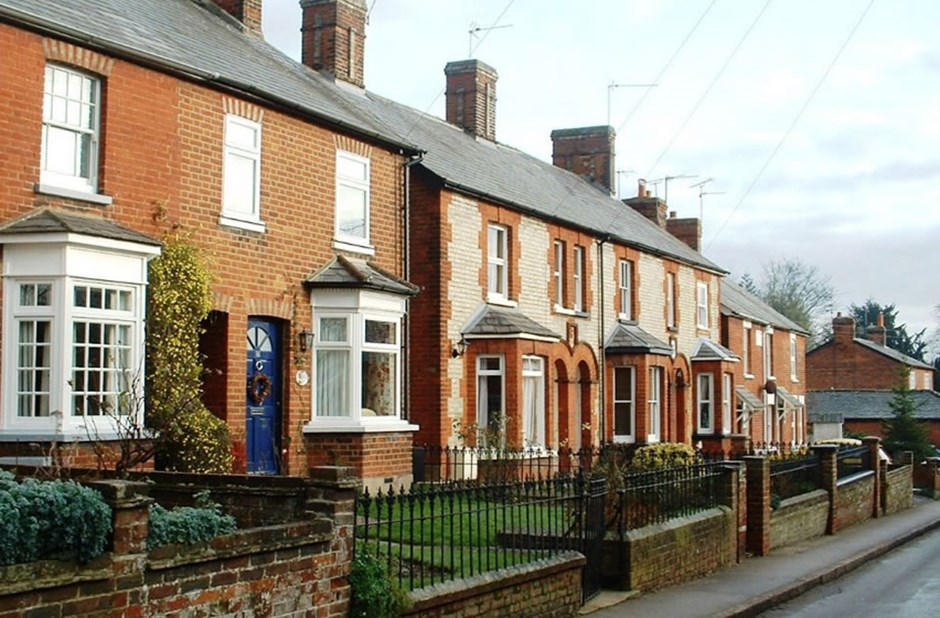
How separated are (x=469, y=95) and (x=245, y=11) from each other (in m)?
10.2

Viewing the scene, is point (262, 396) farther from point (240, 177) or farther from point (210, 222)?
point (240, 177)

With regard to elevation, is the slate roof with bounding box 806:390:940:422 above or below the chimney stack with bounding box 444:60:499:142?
below

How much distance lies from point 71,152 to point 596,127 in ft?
89.7

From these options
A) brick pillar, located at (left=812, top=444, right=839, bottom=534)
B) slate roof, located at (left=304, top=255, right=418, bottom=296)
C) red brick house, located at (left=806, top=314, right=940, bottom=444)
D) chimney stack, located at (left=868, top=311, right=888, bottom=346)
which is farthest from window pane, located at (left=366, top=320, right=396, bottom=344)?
chimney stack, located at (left=868, top=311, right=888, bottom=346)

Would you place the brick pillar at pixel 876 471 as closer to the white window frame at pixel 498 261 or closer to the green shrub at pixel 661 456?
the green shrub at pixel 661 456

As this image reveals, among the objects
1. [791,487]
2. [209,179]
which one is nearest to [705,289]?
[791,487]

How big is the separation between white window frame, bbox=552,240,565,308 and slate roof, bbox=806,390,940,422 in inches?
1275

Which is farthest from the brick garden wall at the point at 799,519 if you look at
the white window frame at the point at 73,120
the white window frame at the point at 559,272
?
the white window frame at the point at 73,120

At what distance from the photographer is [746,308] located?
4525cm

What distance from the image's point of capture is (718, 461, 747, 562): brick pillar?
17750mm

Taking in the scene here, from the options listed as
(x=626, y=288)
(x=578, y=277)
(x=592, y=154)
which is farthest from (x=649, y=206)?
(x=578, y=277)

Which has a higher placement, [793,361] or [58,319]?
[793,361]

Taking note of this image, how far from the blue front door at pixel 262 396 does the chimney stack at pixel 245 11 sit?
6.89 meters

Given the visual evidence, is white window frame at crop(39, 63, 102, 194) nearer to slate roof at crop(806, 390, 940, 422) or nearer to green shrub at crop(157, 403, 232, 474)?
green shrub at crop(157, 403, 232, 474)
